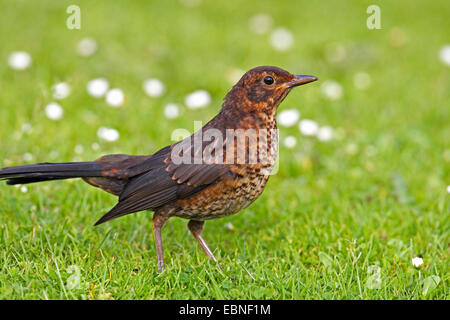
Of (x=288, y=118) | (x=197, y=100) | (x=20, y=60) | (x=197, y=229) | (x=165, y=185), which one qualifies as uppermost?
(x=20, y=60)

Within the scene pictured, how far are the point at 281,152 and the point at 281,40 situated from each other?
118 inches

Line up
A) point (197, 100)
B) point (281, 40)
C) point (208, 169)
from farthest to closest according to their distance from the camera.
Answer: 1. point (281, 40)
2. point (197, 100)
3. point (208, 169)

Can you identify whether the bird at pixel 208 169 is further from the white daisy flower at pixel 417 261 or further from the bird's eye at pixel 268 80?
the white daisy flower at pixel 417 261

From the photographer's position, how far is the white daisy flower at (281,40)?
8.76 metres

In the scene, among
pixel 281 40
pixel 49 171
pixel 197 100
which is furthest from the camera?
pixel 281 40

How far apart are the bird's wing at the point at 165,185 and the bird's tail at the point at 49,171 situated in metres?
0.28

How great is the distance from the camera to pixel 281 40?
882 cm

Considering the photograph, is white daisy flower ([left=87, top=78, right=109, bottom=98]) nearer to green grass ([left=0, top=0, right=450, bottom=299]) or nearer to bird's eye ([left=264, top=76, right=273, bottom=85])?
green grass ([left=0, top=0, right=450, bottom=299])

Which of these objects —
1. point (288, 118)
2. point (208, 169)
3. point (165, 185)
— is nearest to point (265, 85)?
point (208, 169)

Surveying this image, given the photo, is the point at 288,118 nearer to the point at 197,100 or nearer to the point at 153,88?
the point at 197,100

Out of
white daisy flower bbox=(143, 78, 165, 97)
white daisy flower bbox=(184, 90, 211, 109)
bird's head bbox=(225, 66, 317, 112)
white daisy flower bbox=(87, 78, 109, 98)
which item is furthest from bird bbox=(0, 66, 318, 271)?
white daisy flower bbox=(143, 78, 165, 97)

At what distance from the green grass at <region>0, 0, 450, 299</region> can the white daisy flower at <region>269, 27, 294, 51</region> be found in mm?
134

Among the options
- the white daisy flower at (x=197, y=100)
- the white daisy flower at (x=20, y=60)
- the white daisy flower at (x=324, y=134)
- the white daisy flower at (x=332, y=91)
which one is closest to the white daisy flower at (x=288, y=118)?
the white daisy flower at (x=324, y=134)
